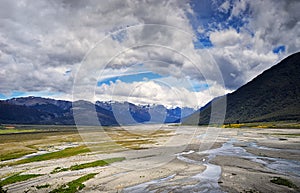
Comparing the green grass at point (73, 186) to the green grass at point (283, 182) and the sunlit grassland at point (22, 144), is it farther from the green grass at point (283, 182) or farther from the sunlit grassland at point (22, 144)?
the sunlit grassland at point (22, 144)

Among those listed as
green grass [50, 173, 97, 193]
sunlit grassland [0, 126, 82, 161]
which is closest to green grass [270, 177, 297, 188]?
green grass [50, 173, 97, 193]

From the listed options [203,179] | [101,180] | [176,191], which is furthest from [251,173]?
[101,180]

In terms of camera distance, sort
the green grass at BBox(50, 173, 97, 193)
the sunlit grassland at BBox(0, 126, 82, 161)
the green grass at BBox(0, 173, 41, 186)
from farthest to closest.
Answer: the sunlit grassland at BBox(0, 126, 82, 161), the green grass at BBox(0, 173, 41, 186), the green grass at BBox(50, 173, 97, 193)

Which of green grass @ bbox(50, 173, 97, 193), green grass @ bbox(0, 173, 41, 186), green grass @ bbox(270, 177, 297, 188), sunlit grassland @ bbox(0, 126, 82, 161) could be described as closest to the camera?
green grass @ bbox(270, 177, 297, 188)

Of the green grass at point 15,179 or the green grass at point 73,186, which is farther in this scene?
the green grass at point 15,179

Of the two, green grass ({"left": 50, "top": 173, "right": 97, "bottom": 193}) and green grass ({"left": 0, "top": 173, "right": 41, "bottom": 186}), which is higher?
green grass ({"left": 50, "top": 173, "right": 97, "bottom": 193})

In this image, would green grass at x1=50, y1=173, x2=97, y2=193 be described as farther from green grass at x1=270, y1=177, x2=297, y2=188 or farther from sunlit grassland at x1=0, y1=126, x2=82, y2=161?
sunlit grassland at x1=0, y1=126, x2=82, y2=161

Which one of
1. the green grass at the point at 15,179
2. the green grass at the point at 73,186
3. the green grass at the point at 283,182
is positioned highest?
the green grass at the point at 283,182

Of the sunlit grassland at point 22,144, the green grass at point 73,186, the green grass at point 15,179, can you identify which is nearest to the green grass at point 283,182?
the green grass at point 73,186

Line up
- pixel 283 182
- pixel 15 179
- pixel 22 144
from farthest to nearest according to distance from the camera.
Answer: pixel 22 144
pixel 15 179
pixel 283 182

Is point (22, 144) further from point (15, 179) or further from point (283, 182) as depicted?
point (283, 182)

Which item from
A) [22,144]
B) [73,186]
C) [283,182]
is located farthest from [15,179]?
[22,144]

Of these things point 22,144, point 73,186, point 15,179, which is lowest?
point 15,179

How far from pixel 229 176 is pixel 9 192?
1075 inches
